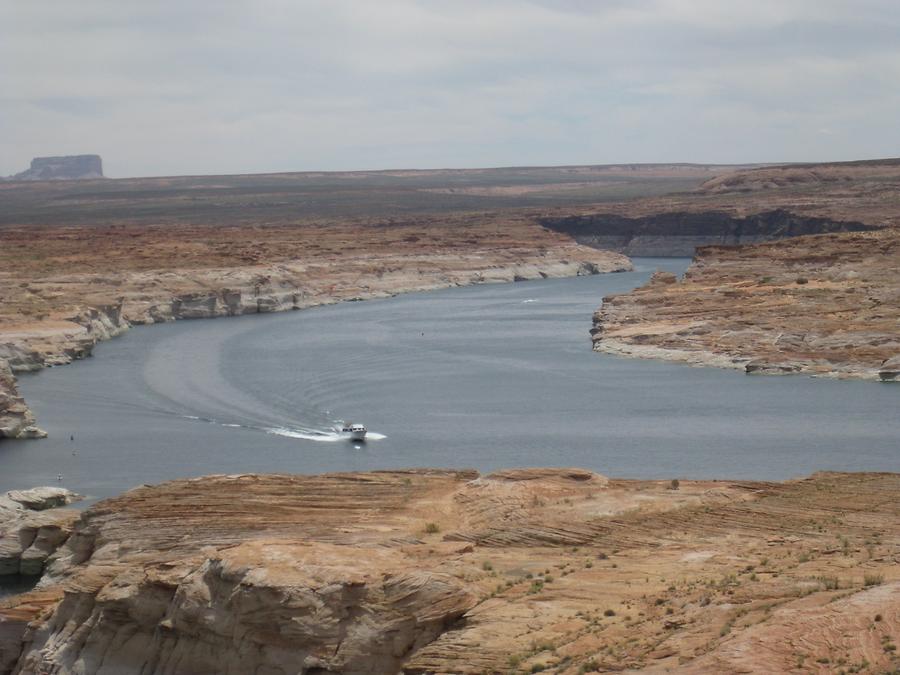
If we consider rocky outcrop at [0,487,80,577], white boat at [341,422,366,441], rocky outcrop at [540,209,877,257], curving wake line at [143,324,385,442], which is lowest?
curving wake line at [143,324,385,442]

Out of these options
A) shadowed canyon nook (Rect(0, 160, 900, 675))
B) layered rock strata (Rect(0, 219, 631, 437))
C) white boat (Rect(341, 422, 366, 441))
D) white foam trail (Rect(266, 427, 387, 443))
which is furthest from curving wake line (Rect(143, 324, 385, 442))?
shadowed canyon nook (Rect(0, 160, 900, 675))

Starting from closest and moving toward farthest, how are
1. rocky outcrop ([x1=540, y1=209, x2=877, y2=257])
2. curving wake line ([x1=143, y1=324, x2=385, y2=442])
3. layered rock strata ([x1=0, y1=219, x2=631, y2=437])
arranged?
curving wake line ([x1=143, y1=324, x2=385, y2=442]) < layered rock strata ([x1=0, y1=219, x2=631, y2=437]) < rocky outcrop ([x1=540, y1=209, x2=877, y2=257])

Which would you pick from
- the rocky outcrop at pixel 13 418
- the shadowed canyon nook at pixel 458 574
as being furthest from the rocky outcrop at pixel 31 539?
the rocky outcrop at pixel 13 418

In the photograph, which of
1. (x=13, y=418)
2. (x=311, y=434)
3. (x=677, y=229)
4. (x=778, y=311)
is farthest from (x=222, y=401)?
(x=677, y=229)

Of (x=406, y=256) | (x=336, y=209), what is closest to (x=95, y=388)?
(x=406, y=256)

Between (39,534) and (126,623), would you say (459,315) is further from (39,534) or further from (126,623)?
(126,623)

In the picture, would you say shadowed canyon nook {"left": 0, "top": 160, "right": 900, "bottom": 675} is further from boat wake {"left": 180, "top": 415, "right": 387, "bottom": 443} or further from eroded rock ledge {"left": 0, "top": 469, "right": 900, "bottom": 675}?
boat wake {"left": 180, "top": 415, "right": 387, "bottom": 443}
